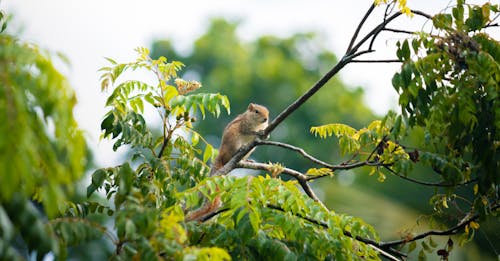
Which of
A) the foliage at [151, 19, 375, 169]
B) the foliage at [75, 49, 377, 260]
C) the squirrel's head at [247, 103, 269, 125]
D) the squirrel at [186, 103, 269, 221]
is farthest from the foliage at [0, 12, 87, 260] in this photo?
the foliage at [151, 19, 375, 169]

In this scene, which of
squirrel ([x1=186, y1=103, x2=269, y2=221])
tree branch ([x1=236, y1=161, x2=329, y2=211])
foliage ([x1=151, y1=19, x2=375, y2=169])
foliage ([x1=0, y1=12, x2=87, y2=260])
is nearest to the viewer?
foliage ([x1=0, y1=12, x2=87, y2=260])

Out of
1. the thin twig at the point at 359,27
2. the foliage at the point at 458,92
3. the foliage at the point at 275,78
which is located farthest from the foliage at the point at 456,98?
the foliage at the point at 275,78

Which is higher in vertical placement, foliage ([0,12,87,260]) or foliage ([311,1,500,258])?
foliage ([311,1,500,258])

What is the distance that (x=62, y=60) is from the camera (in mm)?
2195

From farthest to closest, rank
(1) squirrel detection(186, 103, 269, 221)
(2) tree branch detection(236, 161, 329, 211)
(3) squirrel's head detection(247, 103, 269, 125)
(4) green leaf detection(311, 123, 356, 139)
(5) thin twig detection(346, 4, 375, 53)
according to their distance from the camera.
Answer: (3) squirrel's head detection(247, 103, 269, 125) → (1) squirrel detection(186, 103, 269, 221) → (2) tree branch detection(236, 161, 329, 211) → (4) green leaf detection(311, 123, 356, 139) → (5) thin twig detection(346, 4, 375, 53)

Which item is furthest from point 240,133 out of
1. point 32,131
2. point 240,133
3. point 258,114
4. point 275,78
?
point 275,78

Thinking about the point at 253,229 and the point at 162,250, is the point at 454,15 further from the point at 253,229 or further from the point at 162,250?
the point at 162,250

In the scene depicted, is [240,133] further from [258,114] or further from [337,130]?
[337,130]

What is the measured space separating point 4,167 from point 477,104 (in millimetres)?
2612

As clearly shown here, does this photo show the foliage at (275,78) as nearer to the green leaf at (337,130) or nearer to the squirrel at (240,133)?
the squirrel at (240,133)

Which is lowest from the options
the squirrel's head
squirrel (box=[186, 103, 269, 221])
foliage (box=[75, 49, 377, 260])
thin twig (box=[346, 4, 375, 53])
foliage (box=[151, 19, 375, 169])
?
foliage (box=[75, 49, 377, 260])

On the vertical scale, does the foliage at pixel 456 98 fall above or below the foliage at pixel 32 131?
above

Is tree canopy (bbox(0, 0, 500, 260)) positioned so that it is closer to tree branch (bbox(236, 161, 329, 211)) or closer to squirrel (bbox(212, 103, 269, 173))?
tree branch (bbox(236, 161, 329, 211))

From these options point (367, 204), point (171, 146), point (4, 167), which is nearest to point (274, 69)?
point (367, 204)
